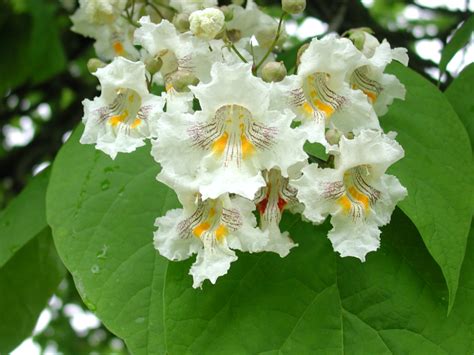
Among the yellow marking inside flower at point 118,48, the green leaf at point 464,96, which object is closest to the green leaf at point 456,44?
the green leaf at point 464,96

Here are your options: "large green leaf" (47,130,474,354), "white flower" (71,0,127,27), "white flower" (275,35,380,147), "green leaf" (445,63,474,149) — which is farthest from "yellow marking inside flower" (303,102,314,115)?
"white flower" (71,0,127,27)

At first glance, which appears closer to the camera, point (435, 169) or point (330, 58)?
point (330, 58)

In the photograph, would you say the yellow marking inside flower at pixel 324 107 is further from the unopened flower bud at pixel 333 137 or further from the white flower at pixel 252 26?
the white flower at pixel 252 26

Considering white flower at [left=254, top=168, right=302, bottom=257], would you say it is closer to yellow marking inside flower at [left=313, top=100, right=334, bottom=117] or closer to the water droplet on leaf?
yellow marking inside flower at [left=313, top=100, right=334, bottom=117]

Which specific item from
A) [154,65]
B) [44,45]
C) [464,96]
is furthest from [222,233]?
[44,45]

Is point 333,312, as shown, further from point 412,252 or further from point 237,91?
point 237,91

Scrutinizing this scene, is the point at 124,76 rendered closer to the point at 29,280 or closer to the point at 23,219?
the point at 23,219

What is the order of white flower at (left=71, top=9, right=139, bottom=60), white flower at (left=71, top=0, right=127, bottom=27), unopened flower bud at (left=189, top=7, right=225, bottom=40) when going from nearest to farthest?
unopened flower bud at (left=189, top=7, right=225, bottom=40) < white flower at (left=71, top=0, right=127, bottom=27) < white flower at (left=71, top=9, right=139, bottom=60)
